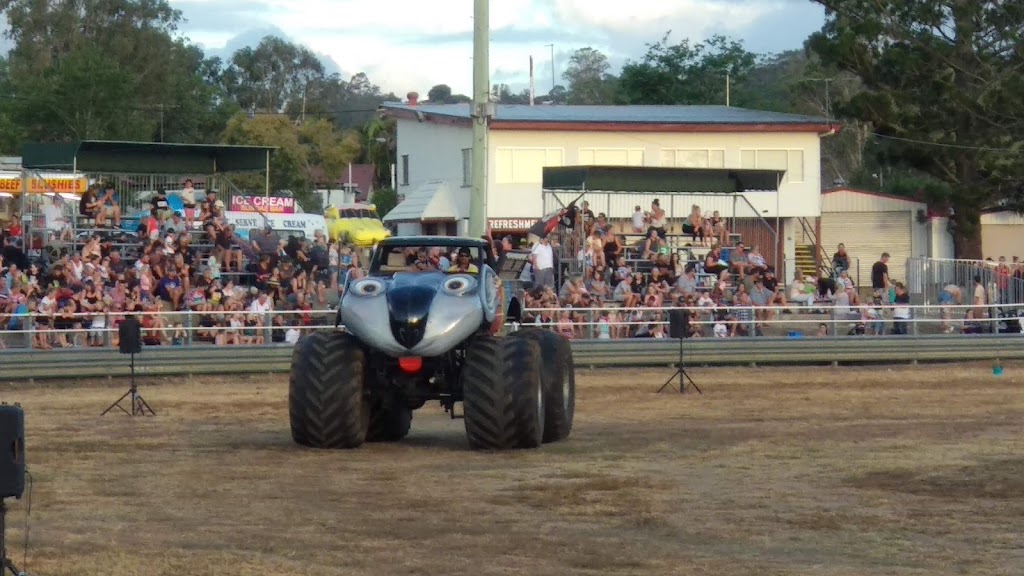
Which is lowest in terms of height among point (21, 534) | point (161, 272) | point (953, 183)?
point (21, 534)

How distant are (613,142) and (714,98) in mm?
22067

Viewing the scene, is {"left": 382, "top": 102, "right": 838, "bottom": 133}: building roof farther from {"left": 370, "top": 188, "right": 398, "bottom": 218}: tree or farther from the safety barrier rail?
{"left": 370, "top": 188, "right": 398, "bottom": 218}: tree

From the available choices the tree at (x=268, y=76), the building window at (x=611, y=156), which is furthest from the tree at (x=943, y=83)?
the tree at (x=268, y=76)

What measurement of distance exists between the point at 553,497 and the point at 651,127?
125 ft

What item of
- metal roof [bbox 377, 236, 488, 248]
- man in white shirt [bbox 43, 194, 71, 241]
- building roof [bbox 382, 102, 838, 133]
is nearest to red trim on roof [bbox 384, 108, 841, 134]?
building roof [bbox 382, 102, 838, 133]

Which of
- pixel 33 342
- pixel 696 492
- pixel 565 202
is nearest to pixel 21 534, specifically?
pixel 696 492

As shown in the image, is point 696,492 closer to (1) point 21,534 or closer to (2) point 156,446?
(1) point 21,534

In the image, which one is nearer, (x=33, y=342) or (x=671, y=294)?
(x=33, y=342)

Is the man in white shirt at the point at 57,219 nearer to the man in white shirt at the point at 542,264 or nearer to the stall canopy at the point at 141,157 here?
the stall canopy at the point at 141,157

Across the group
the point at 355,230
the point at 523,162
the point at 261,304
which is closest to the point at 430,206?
the point at 523,162

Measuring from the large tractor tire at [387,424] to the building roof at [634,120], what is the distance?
103 feet

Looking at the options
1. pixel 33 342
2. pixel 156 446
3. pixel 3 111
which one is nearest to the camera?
pixel 156 446

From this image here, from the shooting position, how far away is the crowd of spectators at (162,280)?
25531mm

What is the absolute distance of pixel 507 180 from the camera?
47688mm
